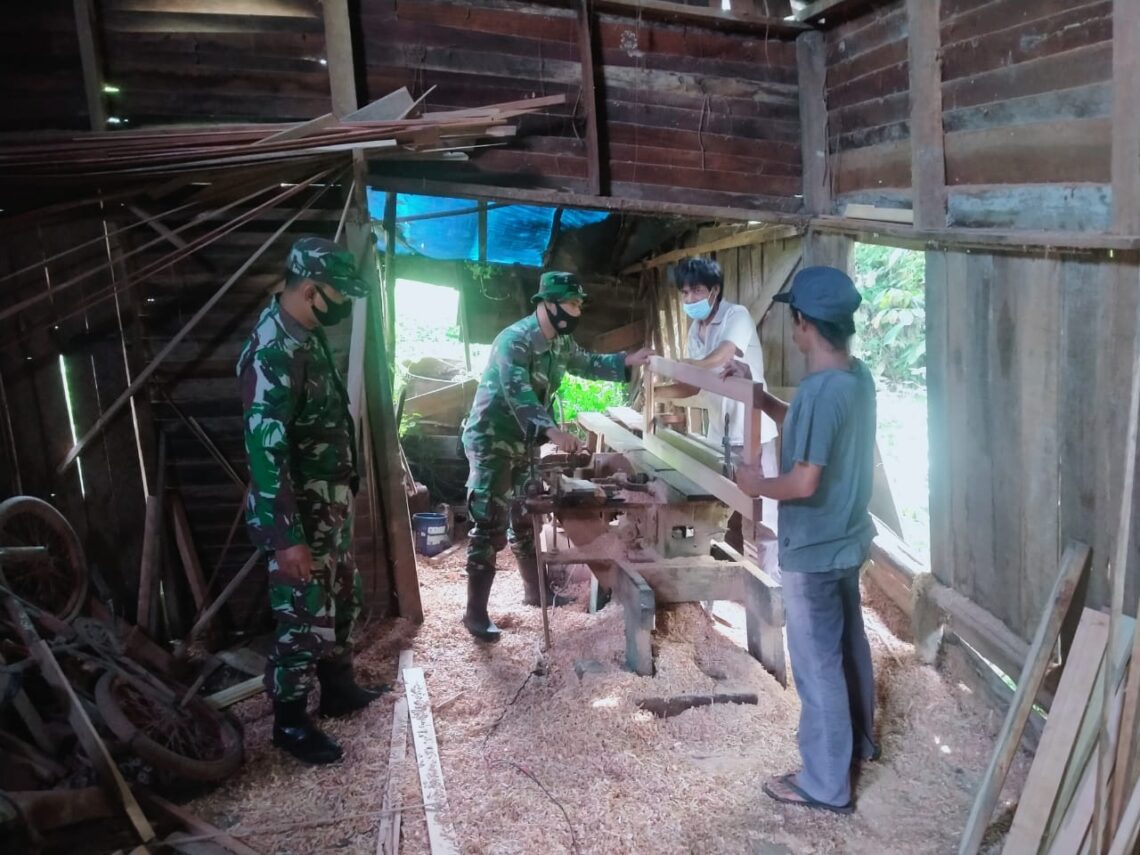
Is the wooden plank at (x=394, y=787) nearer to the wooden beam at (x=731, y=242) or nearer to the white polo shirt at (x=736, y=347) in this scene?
the white polo shirt at (x=736, y=347)

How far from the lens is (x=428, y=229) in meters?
7.42

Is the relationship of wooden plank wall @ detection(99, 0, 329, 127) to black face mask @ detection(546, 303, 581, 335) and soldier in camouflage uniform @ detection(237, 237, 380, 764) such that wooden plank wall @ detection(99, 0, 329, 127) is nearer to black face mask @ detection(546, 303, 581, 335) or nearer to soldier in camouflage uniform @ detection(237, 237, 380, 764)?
soldier in camouflage uniform @ detection(237, 237, 380, 764)

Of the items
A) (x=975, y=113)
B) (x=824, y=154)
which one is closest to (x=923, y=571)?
(x=975, y=113)

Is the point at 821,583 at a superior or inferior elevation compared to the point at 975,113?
inferior

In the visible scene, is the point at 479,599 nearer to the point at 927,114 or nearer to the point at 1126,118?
the point at 927,114

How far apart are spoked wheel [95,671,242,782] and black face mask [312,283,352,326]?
1664mm

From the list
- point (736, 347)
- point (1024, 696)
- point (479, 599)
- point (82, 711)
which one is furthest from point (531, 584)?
point (1024, 696)

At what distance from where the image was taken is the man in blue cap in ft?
8.92

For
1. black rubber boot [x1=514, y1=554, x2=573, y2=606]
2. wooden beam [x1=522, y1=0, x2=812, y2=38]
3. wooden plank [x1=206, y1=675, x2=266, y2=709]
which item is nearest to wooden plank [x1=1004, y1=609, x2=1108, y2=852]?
black rubber boot [x1=514, y1=554, x2=573, y2=606]

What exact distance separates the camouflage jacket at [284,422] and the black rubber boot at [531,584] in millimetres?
1850

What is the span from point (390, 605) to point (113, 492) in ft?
5.34

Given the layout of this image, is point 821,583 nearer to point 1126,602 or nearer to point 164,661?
point 1126,602

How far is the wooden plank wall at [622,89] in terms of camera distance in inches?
172

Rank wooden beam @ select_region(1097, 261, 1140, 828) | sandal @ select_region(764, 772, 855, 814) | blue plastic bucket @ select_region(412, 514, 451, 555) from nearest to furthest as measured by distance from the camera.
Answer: wooden beam @ select_region(1097, 261, 1140, 828) → sandal @ select_region(764, 772, 855, 814) → blue plastic bucket @ select_region(412, 514, 451, 555)
